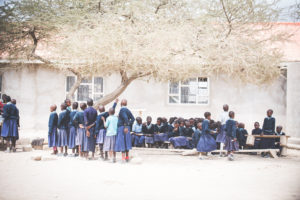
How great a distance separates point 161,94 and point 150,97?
1.74 ft

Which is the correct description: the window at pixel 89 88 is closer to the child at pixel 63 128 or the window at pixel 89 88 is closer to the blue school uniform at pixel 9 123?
the blue school uniform at pixel 9 123

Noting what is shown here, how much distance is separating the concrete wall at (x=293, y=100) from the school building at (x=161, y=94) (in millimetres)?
1272

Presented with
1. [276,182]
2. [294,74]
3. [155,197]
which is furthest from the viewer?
[294,74]

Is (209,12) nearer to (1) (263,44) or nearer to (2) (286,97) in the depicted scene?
(1) (263,44)

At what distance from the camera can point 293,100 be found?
1310cm

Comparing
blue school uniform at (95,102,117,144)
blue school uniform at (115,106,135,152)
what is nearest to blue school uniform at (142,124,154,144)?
blue school uniform at (95,102,117,144)

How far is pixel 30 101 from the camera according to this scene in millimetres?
15703

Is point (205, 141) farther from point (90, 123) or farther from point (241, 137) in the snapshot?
point (90, 123)

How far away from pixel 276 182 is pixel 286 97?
9.03 metres

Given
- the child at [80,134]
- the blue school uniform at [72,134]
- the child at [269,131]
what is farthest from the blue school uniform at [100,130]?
the child at [269,131]

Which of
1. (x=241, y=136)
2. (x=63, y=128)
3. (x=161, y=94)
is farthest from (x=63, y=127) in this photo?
(x=161, y=94)

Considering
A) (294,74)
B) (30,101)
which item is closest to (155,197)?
(294,74)

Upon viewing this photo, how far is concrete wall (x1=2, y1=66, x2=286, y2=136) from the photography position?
14805 millimetres

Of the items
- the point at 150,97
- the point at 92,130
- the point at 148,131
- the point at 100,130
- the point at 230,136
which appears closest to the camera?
the point at 100,130
